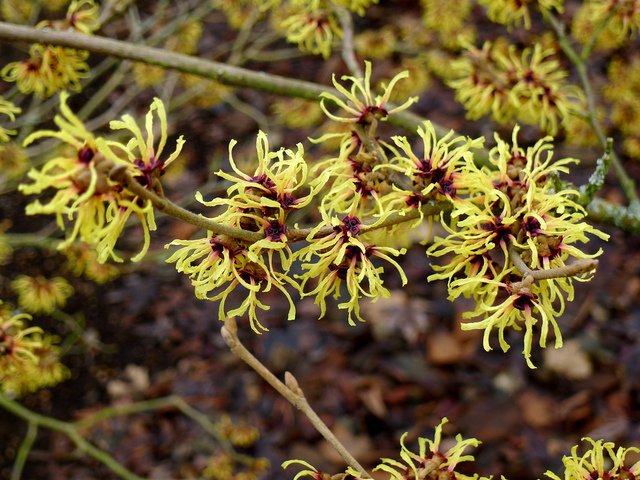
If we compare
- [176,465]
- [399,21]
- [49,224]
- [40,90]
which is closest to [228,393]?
[176,465]

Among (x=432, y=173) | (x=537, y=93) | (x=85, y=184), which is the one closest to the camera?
(x=85, y=184)

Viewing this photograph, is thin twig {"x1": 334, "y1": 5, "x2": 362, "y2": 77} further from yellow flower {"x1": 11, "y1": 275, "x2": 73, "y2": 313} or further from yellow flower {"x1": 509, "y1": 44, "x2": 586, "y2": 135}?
yellow flower {"x1": 11, "y1": 275, "x2": 73, "y2": 313}

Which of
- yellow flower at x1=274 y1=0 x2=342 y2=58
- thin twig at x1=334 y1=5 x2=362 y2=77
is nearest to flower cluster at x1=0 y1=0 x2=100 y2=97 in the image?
yellow flower at x1=274 y1=0 x2=342 y2=58

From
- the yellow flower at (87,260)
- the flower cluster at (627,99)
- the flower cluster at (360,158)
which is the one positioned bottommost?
the yellow flower at (87,260)

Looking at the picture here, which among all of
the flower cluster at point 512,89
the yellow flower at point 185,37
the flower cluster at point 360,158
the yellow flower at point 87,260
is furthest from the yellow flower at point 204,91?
the flower cluster at point 360,158

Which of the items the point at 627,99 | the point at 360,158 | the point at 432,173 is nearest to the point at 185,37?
the point at 627,99

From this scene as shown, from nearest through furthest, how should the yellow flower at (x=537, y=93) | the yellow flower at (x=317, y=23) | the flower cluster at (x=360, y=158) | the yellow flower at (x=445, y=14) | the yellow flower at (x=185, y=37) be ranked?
1. the flower cluster at (x=360, y=158)
2. the yellow flower at (x=537, y=93)
3. the yellow flower at (x=317, y=23)
4. the yellow flower at (x=445, y=14)
5. the yellow flower at (x=185, y=37)

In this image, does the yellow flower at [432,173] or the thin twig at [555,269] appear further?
the yellow flower at [432,173]

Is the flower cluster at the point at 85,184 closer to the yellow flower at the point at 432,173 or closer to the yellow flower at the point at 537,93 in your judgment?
the yellow flower at the point at 432,173

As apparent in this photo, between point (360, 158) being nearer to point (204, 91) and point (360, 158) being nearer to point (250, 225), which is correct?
point (250, 225)

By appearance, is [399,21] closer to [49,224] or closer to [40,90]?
[49,224]

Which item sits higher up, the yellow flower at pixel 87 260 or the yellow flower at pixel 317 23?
the yellow flower at pixel 317 23
